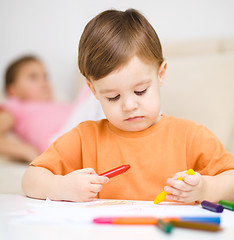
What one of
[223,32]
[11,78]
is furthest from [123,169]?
[11,78]

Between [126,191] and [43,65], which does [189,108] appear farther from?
[43,65]

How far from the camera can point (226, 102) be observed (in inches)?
47.0

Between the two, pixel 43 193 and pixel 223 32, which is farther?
pixel 223 32

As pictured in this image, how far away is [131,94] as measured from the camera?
729 mm

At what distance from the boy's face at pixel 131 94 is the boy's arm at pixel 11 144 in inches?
35.3

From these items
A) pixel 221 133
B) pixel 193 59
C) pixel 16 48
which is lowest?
pixel 221 133

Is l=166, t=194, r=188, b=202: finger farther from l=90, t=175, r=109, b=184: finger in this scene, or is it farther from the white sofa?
the white sofa

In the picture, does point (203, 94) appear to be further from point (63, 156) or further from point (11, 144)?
point (11, 144)

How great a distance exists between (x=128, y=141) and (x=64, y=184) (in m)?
0.18

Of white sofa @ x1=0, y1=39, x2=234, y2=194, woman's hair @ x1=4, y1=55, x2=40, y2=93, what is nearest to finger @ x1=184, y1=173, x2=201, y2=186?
white sofa @ x1=0, y1=39, x2=234, y2=194

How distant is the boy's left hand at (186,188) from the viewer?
0.65 metres

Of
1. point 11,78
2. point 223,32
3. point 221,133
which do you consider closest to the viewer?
point 221,133

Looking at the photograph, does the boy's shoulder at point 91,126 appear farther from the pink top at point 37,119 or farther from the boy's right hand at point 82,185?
the pink top at point 37,119

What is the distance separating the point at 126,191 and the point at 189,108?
0.50 metres
